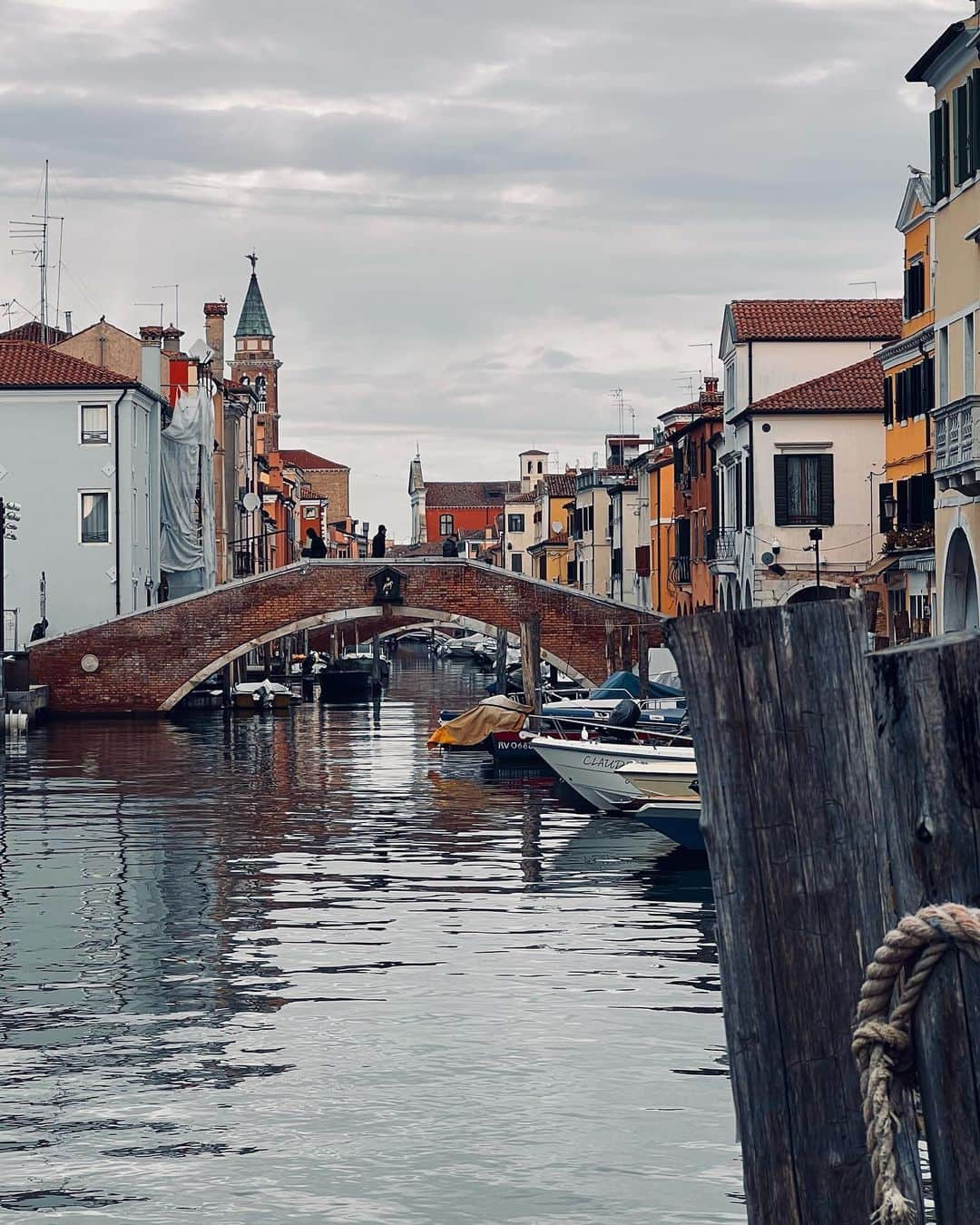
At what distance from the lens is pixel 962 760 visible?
238 cm

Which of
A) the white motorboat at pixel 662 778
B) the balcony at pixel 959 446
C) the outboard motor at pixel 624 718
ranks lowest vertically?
the white motorboat at pixel 662 778

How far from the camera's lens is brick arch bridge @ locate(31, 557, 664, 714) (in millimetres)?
39844

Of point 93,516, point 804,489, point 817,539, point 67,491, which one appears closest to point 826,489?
point 804,489

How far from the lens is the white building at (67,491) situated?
41969 millimetres

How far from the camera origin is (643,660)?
118ft

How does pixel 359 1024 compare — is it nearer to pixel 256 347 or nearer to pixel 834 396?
pixel 834 396

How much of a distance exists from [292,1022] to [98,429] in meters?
32.7

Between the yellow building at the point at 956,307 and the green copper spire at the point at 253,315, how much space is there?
8499 cm

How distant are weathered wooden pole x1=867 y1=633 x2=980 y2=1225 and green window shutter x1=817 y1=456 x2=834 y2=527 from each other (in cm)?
3476

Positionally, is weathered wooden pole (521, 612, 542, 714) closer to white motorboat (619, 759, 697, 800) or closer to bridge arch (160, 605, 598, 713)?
bridge arch (160, 605, 598, 713)

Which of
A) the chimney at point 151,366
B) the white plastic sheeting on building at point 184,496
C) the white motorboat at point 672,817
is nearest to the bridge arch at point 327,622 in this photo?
the white plastic sheeting on building at point 184,496

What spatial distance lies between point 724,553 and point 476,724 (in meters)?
10.0

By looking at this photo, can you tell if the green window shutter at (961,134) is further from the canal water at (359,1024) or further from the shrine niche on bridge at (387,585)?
the shrine niche on bridge at (387,585)

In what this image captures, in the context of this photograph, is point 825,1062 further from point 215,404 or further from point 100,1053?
point 215,404
